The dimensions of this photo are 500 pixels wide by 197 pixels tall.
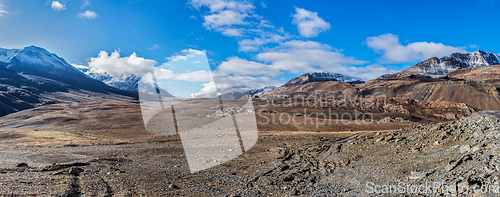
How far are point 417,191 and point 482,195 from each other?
2047mm

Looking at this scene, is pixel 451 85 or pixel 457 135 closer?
pixel 457 135

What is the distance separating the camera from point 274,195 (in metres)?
9.55

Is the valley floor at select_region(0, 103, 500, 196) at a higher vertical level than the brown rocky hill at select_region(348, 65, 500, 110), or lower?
lower

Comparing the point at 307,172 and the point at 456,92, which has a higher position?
the point at 456,92

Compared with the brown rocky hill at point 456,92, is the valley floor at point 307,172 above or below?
below

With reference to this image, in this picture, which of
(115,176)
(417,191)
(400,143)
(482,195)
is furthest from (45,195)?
(400,143)

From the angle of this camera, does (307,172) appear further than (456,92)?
No

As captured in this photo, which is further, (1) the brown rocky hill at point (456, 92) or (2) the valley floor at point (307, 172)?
(1) the brown rocky hill at point (456, 92)

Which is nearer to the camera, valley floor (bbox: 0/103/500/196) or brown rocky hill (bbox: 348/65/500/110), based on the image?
valley floor (bbox: 0/103/500/196)

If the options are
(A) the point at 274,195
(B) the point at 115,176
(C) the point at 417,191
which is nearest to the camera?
(C) the point at 417,191

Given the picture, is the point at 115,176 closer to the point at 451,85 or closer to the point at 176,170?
the point at 176,170

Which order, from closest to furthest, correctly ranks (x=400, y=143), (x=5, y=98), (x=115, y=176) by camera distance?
(x=115, y=176), (x=400, y=143), (x=5, y=98)

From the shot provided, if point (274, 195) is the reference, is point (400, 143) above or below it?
above

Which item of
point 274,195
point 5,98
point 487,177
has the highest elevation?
point 5,98
